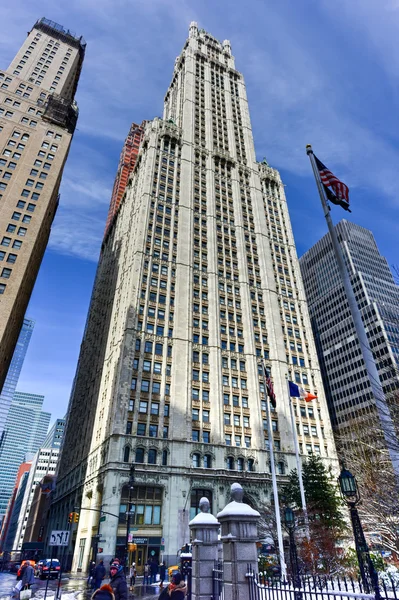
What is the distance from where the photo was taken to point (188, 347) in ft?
185

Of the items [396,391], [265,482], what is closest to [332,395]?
[265,482]

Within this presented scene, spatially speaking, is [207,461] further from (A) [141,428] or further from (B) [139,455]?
(A) [141,428]

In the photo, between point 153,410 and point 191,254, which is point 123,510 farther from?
point 191,254

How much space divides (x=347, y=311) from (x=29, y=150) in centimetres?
8710

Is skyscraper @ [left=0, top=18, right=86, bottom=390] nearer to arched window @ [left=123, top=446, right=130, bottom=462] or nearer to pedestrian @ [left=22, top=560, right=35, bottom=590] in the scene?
arched window @ [left=123, top=446, right=130, bottom=462]

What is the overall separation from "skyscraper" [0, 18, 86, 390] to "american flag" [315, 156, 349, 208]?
44288 mm

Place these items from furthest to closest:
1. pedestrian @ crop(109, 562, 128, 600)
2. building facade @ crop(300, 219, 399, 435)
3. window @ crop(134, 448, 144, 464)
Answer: building facade @ crop(300, 219, 399, 435) → window @ crop(134, 448, 144, 464) → pedestrian @ crop(109, 562, 128, 600)

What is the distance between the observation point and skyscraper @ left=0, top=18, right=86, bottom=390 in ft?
176

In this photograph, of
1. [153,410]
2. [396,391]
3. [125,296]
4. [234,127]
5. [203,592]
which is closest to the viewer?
[203,592]

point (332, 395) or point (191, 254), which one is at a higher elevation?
point (191, 254)

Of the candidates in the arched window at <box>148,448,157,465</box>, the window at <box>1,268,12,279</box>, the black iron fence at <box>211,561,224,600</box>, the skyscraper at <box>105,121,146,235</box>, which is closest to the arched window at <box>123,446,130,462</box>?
the arched window at <box>148,448,157,465</box>

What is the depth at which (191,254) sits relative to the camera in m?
66.8

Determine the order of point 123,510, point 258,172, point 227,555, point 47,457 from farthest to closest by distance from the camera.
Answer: point 47,457 < point 258,172 < point 123,510 < point 227,555

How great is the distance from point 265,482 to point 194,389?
15.1 metres
